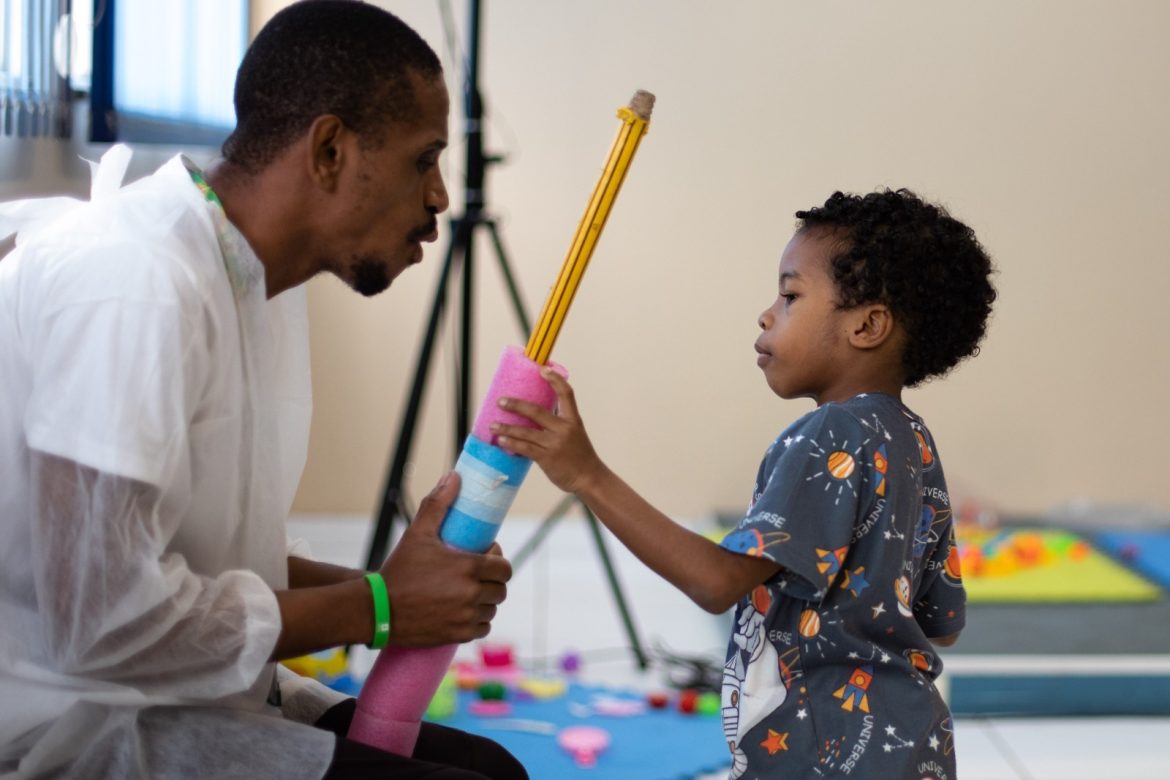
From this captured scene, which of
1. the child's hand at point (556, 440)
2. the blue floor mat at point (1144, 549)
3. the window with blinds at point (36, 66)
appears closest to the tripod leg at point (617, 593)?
the blue floor mat at point (1144, 549)

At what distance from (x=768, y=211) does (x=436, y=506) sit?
2.65 m

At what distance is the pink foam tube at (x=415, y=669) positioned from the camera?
121 centimetres

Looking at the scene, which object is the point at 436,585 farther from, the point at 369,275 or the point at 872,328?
the point at 872,328

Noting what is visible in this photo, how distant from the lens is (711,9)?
3654 millimetres

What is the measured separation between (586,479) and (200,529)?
35cm

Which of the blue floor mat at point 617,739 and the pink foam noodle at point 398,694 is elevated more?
the pink foam noodle at point 398,694

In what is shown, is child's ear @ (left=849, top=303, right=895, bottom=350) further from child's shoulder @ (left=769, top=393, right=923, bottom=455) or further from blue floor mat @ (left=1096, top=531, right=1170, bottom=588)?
blue floor mat @ (left=1096, top=531, right=1170, bottom=588)

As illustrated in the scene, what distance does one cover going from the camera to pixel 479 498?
1.21m

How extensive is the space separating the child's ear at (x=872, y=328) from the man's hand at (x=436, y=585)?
0.43 metres

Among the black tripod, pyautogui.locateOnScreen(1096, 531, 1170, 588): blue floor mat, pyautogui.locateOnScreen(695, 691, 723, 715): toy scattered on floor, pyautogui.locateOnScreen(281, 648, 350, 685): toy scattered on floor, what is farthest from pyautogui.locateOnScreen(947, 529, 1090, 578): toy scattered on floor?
pyautogui.locateOnScreen(281, 648, 350, 685): toy scattered on floor

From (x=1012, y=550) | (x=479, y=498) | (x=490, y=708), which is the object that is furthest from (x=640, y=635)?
(x=479, y=498)

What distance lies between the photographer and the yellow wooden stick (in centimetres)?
121

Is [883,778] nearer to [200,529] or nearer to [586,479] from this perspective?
[586,479]

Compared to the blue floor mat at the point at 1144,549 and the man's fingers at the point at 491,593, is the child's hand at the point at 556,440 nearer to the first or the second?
the man's fingers at the point at 491,593
